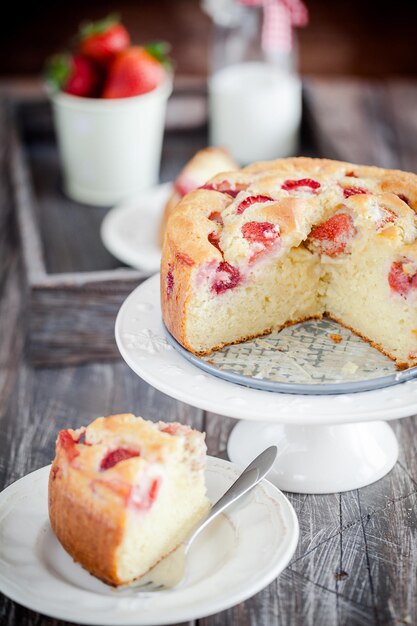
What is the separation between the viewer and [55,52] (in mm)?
5758

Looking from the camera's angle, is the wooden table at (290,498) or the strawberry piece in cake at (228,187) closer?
the wooden table at (290,498)

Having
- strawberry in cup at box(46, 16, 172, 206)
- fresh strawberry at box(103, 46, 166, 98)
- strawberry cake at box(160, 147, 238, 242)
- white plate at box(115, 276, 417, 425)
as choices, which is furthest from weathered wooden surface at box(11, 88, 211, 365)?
white plate at box(115, 276, 417, 425)

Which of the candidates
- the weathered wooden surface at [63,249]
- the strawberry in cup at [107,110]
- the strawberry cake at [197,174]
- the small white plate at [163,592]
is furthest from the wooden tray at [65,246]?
the small white plate at [163,592]

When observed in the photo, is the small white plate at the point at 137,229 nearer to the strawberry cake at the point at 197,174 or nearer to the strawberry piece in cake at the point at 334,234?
the strawberry cake at the point at 197,174

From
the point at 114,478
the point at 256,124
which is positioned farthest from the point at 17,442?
the point at 256,124

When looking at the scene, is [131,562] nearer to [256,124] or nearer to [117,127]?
[117,127]

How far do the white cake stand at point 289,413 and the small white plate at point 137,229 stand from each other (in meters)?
0.72

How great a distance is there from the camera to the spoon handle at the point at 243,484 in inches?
65.1

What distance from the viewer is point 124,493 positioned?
5.00ft

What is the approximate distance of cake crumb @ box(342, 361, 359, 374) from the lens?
1.75 metres

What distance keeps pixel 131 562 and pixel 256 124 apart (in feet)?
7.12

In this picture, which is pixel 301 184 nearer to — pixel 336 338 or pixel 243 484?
pixel 336 338

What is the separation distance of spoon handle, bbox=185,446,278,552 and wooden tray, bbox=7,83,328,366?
A: 0.76 m

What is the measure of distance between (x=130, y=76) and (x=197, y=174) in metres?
0.55
